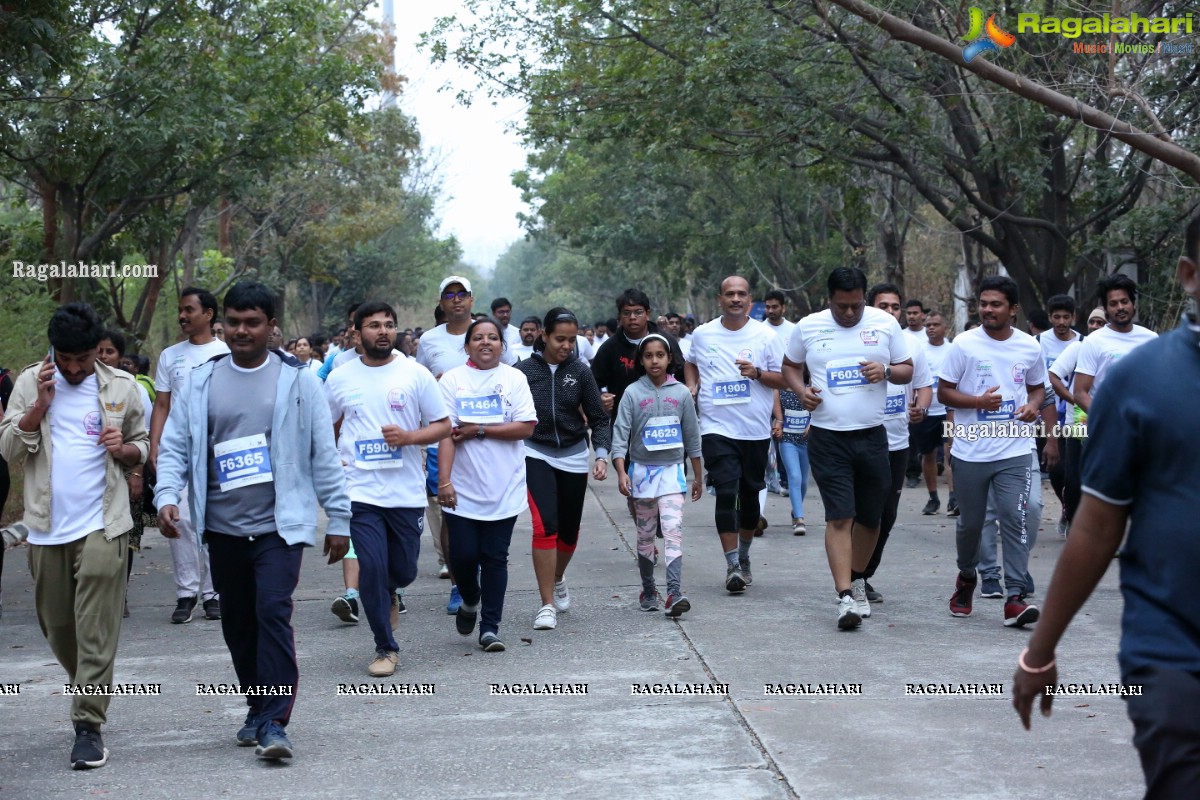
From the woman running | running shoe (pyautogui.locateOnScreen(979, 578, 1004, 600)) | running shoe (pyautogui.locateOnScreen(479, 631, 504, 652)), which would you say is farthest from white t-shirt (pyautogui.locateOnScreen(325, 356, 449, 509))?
running shoe (pyautogui.locateOnScreen(979, 578, 1004, 600))

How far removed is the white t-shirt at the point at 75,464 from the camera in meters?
6.04

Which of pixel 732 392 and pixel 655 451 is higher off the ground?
pixel 732 392

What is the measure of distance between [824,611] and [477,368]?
103 inches

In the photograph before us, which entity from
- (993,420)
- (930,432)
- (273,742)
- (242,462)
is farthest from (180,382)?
(930,432)

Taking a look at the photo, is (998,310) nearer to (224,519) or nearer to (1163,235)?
(224,519)

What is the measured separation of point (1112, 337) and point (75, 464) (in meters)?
6.20

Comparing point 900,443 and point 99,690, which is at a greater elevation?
point 900,443

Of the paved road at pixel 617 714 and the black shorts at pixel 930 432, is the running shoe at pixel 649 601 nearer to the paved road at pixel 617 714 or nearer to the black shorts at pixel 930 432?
the paved road at pixel 617 714

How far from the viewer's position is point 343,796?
17.5 feet

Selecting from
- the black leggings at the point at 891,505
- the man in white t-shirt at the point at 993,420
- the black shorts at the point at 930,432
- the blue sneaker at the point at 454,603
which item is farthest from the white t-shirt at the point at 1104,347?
the black shorts at the point at 930,432

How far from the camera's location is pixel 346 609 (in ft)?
28.0

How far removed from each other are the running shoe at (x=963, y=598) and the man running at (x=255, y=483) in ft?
13.4

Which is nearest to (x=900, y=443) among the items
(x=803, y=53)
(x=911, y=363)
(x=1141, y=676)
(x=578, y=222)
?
(x=911, y=363)

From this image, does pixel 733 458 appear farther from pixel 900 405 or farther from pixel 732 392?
pixel 900 405
